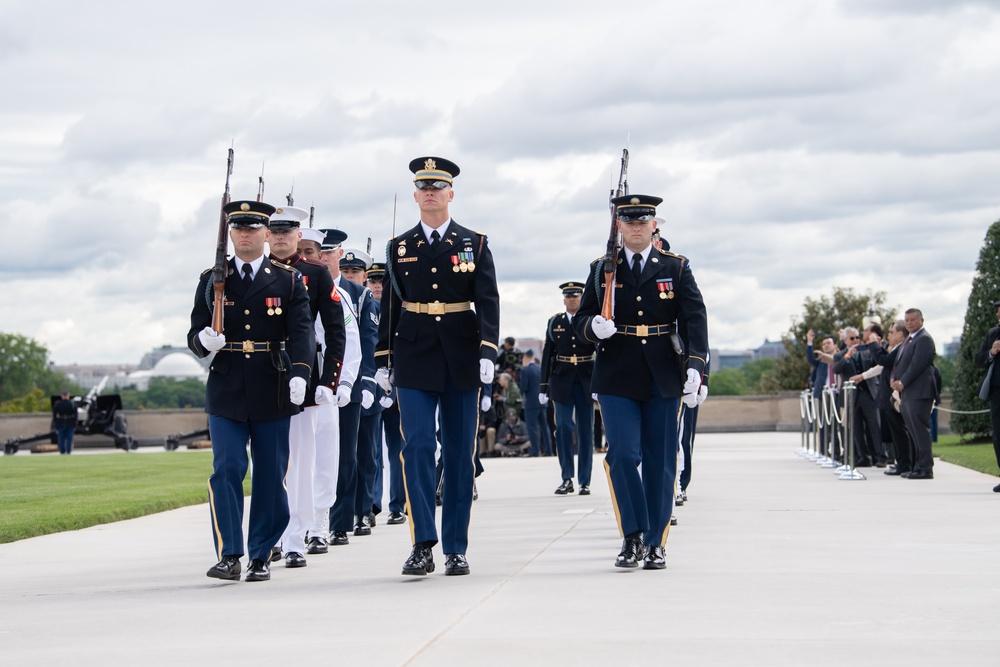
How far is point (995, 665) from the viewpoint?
5402 millimetres

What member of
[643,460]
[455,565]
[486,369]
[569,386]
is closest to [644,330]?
[643,460]

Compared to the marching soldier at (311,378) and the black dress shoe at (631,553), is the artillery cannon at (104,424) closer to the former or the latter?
the marching soldier at (311,378)

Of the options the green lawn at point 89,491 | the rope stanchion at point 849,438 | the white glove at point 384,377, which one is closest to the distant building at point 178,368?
the green lawn at point 89,491

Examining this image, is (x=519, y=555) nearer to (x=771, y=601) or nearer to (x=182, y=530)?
(x=771, y=601)

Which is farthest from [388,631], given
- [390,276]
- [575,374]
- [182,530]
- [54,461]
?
[54,461]

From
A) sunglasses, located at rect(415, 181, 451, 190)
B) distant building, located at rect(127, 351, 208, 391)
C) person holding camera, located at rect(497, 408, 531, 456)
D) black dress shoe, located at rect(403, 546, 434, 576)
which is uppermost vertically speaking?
distant building, located at rect(127, 351, 208, 391)

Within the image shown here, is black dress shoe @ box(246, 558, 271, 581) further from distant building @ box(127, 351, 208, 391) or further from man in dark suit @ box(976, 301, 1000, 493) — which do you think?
distant building @ box(127, 351, 208, 391)

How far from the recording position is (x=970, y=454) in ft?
76.8

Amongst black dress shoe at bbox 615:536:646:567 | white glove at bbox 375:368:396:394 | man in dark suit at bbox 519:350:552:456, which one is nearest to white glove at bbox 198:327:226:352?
white glove at bbox 375:368:396:394

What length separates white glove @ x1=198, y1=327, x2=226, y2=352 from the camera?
8.38 meters

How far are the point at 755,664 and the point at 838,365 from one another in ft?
53.1

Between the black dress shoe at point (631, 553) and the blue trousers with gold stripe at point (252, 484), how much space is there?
1.93 metres

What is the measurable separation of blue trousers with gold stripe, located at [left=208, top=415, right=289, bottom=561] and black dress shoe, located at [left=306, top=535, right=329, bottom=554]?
1.58 meters

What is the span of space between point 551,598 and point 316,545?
3356 millimetres
